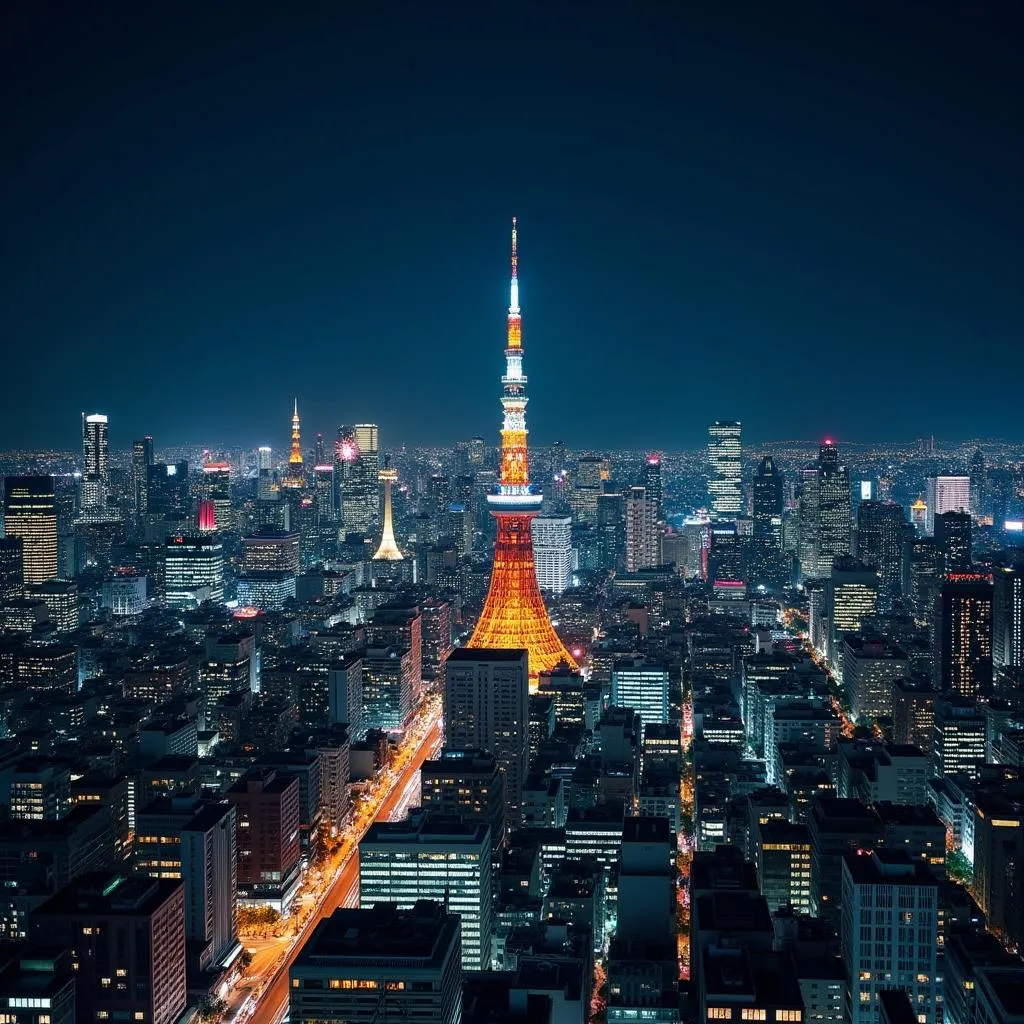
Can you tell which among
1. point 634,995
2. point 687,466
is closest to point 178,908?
point 634,995

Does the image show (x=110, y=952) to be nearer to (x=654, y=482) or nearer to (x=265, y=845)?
(x=265, y=845)

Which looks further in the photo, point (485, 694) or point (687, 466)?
point (687, 466)

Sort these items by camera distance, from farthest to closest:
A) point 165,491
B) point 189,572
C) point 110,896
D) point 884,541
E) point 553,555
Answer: point 165,491
point 553,555
point 884,541
point 189,572
point 110,896

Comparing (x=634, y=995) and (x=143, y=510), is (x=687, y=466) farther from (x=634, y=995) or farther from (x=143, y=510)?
(x=634, y=995)

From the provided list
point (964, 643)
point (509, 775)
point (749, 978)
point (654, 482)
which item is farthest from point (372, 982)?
point (654, 482)

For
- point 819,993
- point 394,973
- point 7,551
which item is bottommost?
point 819,993

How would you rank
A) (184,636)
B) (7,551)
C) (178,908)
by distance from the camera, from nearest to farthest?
(178,908), (184,636), (7,551)

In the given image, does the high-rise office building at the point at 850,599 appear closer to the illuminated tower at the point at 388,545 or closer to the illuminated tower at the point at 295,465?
the illuminated tower at the point at 388,545
